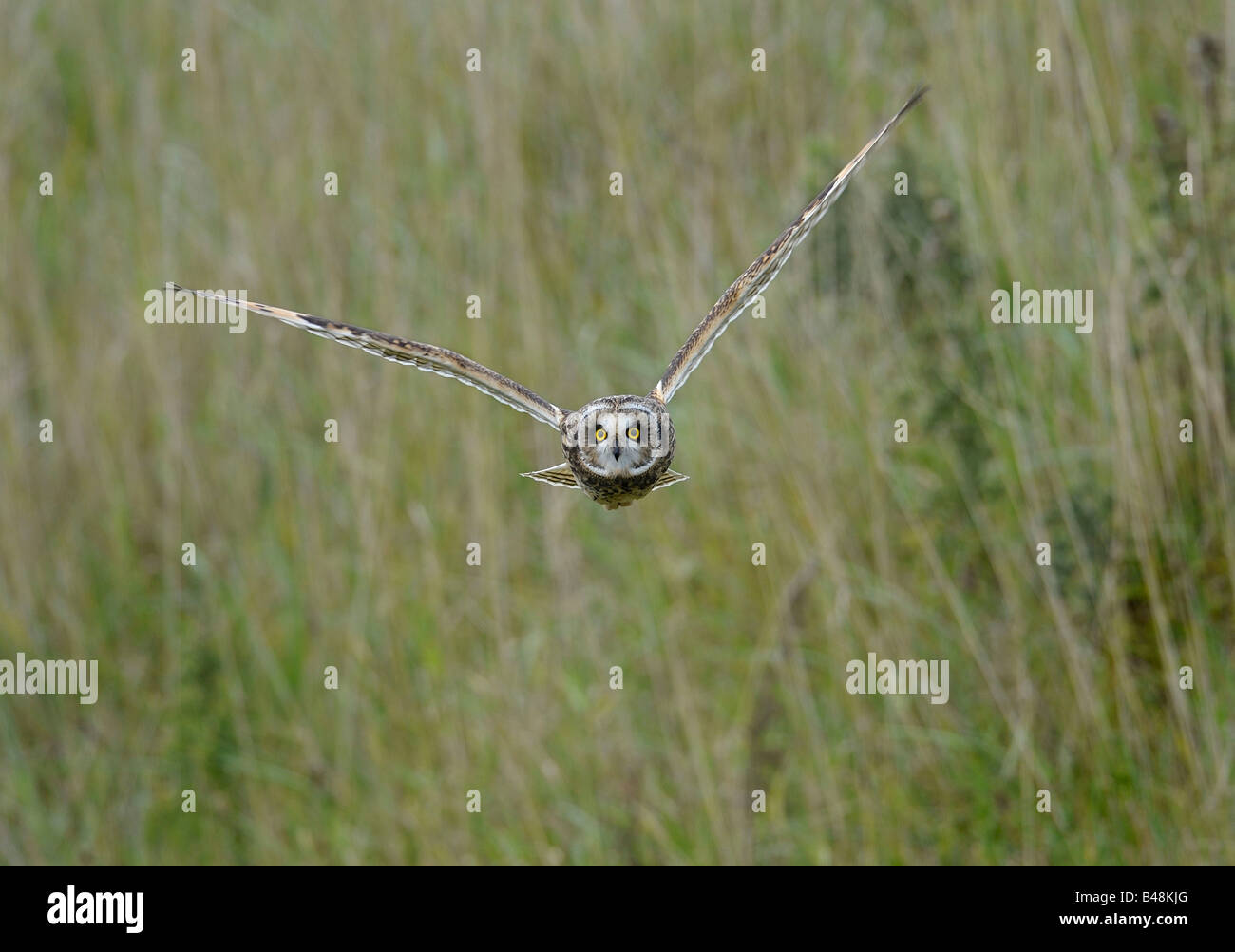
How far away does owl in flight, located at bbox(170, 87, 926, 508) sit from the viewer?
211 cm

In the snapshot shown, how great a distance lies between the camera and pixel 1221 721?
3.63 meters

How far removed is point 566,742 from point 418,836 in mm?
552

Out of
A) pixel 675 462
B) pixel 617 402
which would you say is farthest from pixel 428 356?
pixel 675 462

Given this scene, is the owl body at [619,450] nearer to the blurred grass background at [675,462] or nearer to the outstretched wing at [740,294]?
the outstretched wing at [740,294]

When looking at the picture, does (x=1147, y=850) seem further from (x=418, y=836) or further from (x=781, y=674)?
(x=418, y=836)

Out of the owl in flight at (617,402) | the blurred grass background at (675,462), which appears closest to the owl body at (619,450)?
the owl in flight at (617,402)

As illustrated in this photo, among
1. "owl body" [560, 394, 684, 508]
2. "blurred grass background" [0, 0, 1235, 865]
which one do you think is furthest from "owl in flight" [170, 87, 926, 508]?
"blurred grass background" [0, 0, 1235, 865]

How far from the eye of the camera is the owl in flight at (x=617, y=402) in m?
2.11

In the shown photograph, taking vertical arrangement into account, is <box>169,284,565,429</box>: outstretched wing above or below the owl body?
above

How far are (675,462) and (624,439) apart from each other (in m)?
2.77

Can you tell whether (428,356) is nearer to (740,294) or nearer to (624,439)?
(624,439)

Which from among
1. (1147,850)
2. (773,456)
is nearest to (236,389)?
(773,456)

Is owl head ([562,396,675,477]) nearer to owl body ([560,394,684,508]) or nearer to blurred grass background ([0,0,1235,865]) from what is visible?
owl body ([560,394,684,508])

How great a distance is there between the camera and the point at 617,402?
224 centimetres
